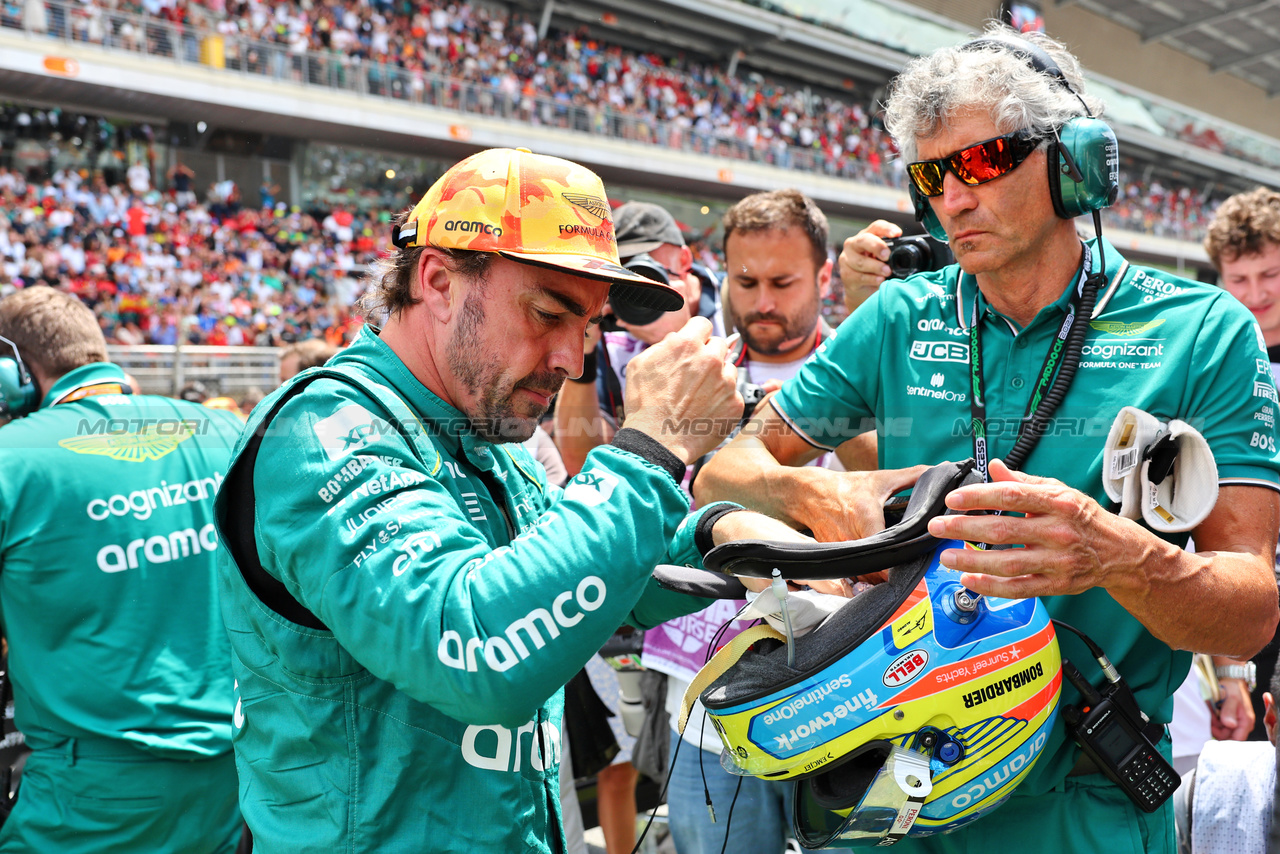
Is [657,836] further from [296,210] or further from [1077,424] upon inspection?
[296,210]

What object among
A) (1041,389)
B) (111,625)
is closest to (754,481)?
(1041,389)

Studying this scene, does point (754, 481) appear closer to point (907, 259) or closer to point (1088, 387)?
point (1088, 387)

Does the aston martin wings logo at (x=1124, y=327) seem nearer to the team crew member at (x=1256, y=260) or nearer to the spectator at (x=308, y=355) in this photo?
the team crew member at (x=1256, y=260)

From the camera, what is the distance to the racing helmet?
1339 mm

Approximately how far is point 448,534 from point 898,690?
0.69 m

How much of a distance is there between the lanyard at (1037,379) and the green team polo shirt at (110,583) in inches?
97.5

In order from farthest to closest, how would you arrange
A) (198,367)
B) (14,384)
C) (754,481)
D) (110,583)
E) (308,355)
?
1. (198,367)
2. (308,355)
3. (14,384)
4. (110,583)
5. (754,481)

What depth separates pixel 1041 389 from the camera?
Answer: 5.57 ft

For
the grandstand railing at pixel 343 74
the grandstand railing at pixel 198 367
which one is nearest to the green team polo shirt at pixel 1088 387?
the grandstand railing at pixel 198 367

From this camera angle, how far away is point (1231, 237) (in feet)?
11.2

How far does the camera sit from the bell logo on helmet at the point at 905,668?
134 cm

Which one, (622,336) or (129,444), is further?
(622,336)

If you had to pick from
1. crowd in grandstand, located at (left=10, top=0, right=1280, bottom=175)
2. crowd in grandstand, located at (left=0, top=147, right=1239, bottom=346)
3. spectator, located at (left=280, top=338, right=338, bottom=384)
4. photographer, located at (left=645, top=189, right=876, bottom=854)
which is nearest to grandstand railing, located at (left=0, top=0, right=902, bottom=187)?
crowd in grandstand, located at (left=10, top=0, right=1280, bottom=175)

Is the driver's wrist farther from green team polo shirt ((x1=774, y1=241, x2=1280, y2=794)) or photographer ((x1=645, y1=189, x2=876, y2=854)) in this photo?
photographer ((x1=645, y1=189, x2=876, y2=854))
